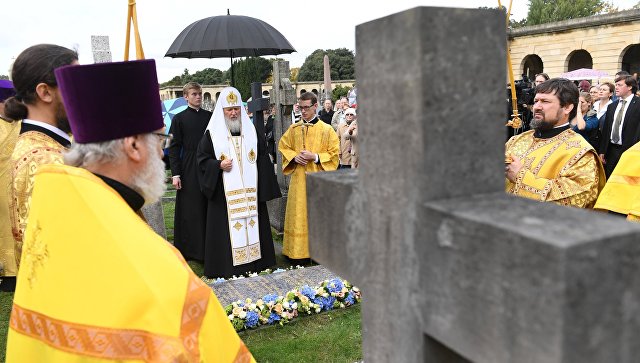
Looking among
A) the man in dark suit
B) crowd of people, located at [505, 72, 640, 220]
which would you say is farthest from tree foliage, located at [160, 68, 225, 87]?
crowd of people, located at [505, 72, 640, 220]

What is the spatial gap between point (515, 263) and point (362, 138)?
0.50 metres

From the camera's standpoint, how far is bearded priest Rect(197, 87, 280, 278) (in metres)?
5.70

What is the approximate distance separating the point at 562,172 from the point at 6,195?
4379 mm

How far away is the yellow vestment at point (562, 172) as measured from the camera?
3.05m

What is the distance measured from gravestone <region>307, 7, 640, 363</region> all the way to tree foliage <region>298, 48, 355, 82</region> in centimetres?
6067

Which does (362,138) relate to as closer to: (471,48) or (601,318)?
(471,48)

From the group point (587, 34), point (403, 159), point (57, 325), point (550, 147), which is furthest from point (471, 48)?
point (587, 34)

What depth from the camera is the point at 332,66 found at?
62.5 meters

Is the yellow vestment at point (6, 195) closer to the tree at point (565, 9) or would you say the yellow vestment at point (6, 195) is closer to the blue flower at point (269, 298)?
the blue flower at point (269, 298)

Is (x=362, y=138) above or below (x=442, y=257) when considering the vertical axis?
above

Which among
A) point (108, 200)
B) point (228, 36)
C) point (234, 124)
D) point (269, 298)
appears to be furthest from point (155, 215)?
point (108, 200)

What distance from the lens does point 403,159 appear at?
1092 millimetres

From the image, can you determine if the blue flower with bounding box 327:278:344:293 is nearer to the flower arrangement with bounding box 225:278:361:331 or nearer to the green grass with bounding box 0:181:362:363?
the flower arrangement with bounding box 225:278:361:331

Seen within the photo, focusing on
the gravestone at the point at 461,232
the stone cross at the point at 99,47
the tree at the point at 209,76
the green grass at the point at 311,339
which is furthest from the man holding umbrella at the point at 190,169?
the tree at the point at 209,76
